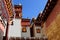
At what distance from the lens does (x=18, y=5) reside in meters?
13.3

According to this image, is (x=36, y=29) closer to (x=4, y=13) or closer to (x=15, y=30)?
(x=15, y=30)

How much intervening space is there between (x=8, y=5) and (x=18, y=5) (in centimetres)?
826

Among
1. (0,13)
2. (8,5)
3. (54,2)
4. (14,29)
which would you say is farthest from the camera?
(14,29)

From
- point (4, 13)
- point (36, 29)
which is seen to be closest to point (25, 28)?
point (36, 29)

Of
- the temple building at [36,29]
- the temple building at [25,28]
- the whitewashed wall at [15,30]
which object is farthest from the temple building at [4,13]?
the temple building at [25,28]

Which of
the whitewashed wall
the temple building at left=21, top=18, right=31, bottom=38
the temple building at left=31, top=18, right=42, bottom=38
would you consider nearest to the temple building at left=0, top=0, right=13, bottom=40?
the whitewashed wall

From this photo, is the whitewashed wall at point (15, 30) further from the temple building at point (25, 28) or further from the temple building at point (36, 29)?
the temple building at point (36, 29)

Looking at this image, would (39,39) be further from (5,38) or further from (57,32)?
(5,38)

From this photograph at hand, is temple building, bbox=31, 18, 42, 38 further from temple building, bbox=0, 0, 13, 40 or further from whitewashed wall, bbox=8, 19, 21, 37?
temple building, bbox=0, 0, 13, 40

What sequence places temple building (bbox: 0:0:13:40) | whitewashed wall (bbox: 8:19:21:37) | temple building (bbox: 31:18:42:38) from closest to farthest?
1. temple building (bbox: 0:0:13:40)
2. whitewashed wall (bbox: 8:19:21:37)
3. temple building (bbox: 31:18:42:38)

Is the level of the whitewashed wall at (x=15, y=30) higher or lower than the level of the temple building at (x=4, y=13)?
lower

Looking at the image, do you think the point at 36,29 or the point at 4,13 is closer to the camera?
the point at 4,13

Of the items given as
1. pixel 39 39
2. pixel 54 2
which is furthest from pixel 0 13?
pixel 54 2

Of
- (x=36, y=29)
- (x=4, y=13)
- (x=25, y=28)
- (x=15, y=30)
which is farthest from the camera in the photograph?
(x=25, y=28)
